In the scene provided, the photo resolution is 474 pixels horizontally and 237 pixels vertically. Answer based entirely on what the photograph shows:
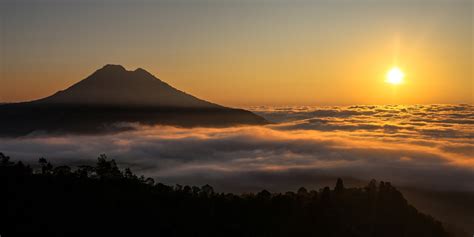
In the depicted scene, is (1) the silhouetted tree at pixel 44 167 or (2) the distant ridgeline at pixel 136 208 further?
(1) the silhouetted tree at pixel 44 167

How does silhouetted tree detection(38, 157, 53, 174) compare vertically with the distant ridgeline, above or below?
above

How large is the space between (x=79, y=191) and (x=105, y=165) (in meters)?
9.24

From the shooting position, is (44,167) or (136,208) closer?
(136,208)

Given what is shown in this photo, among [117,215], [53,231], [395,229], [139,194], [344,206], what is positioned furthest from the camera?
[395,229]

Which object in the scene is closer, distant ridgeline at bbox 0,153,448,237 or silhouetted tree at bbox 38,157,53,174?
distant ridgeline at bbox 0,153,448,237

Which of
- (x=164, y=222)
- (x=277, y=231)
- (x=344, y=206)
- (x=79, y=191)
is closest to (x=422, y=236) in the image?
(x=344, y=206)

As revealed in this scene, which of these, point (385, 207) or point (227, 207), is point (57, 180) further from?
point (385, 207)

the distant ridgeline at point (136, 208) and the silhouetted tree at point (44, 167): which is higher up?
the silhouetted tree at point (44, 167)

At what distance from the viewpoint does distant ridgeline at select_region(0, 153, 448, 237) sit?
262 ft

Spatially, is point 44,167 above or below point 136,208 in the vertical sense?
above

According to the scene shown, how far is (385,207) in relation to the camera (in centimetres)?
13750

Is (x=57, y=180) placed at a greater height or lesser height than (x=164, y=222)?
greater

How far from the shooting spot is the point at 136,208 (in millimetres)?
90500

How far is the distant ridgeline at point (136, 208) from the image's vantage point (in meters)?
79.9
